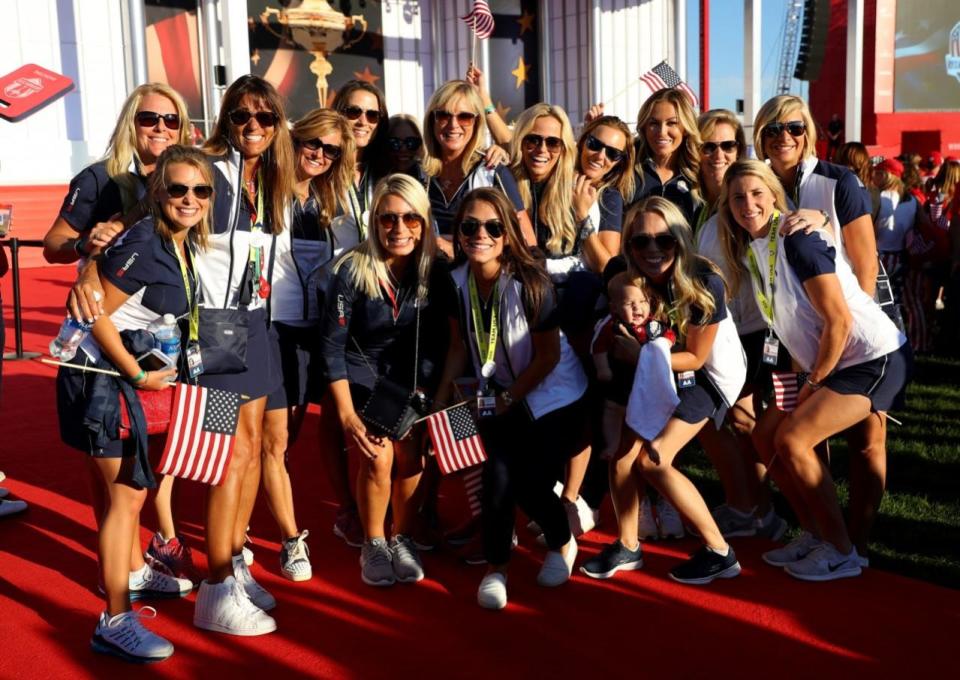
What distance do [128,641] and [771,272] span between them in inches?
113

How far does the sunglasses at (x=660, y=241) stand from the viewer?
405cm

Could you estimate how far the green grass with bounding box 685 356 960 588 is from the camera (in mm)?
4404

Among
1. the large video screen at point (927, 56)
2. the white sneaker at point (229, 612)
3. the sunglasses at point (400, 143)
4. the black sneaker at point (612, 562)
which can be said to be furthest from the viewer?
the large video screen at point (927, 56)

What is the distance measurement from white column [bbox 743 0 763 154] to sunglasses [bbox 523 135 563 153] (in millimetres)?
11280

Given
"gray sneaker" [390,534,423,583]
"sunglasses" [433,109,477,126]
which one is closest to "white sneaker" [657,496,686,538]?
"gray sneaker" [390,534,423,583]

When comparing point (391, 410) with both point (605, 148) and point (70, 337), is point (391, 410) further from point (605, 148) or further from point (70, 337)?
point (605, 148)

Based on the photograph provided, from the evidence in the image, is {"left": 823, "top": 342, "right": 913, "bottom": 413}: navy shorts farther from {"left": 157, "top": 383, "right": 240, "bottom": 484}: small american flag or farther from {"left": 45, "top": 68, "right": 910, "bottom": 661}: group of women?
{"left": 157, "top": 383, "right": 240, "bottom": 484}: small american flag

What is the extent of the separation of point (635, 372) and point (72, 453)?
3.93m

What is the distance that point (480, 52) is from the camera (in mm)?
16922

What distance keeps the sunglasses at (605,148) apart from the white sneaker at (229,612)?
2.64m

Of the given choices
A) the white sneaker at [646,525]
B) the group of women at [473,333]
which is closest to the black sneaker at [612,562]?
the group of women at [473,333]

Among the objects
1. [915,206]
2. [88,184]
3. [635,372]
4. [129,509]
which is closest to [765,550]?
[635,372]

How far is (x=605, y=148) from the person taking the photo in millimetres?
4840

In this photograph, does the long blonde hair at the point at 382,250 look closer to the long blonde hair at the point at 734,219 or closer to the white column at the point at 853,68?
the long blonde hair at the point at 734,219
